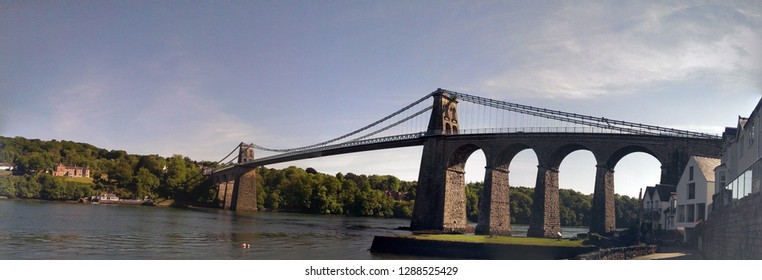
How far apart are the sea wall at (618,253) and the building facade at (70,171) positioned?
47.4ft

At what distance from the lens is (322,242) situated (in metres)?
24.4

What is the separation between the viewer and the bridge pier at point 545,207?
30.6 metres

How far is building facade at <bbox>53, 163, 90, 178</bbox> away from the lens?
19.4 metres

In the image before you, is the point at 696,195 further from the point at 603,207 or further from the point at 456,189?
the point at 456,189

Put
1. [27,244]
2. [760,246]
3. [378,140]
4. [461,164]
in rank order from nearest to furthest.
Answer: [760,246] → [27,244] → [461,164] → [378,140]

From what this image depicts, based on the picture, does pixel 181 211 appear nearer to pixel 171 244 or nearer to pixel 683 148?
pixel 171 244

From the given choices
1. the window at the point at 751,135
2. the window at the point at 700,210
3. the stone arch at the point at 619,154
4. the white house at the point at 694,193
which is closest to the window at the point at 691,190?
the white house at the point at 694,193

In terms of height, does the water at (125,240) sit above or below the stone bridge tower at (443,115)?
below

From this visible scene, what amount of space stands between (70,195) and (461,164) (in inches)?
851

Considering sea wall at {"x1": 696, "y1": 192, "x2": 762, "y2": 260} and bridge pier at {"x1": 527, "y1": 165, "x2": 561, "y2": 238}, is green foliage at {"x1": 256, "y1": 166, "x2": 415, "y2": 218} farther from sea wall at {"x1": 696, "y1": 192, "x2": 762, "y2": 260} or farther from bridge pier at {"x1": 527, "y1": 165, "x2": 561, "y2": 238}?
sea wall at {"x1": 696, "y1": 192, "x2": 762, "y2": 260}

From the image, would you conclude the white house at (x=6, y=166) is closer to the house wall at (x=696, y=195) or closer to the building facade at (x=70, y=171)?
the building facade at (x=70, y=171)

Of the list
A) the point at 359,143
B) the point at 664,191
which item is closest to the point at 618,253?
the point at 664,191

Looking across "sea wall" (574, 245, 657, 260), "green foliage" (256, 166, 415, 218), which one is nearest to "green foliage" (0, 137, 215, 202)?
"sea wall" (574, 245, 657, 260)
